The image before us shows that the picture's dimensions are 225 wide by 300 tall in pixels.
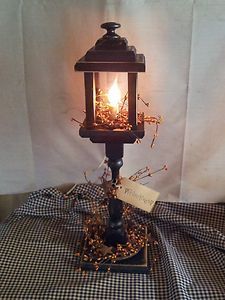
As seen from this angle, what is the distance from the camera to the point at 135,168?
3.70 ft

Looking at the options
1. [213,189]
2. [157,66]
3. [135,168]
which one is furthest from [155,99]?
[213,189]

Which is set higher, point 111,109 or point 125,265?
point 111,109

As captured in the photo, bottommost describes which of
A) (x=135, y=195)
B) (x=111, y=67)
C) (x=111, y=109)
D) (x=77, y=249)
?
(x=77, y=249)

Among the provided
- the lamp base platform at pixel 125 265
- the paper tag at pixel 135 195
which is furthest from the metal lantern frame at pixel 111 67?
the lamp base platform at pixel 125 265

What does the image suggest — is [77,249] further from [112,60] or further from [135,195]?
[112,60]

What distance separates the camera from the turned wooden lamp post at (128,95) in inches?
29.7

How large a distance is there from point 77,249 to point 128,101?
0.43 metres

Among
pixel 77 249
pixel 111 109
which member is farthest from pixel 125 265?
pixel 111 109

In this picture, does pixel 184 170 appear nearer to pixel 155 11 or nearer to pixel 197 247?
pixel 197 247

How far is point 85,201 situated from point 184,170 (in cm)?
33

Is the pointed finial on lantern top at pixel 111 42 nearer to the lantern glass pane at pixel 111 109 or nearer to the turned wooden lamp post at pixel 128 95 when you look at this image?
the turned wooden lamp post at pixel 128 95

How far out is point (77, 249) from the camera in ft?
3.14

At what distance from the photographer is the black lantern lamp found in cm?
76

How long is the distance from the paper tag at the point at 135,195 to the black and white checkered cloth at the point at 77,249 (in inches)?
5.5
